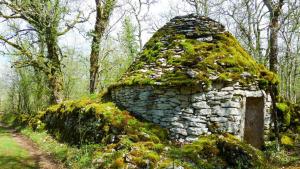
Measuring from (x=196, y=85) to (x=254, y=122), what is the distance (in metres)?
2.95

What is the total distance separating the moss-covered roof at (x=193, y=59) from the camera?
366 inches

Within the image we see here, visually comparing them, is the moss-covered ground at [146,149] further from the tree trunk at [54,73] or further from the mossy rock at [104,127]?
the tree trunk at [54,73]

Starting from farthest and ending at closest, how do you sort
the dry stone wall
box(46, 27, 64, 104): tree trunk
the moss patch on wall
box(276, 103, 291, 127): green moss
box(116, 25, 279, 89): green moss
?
1. box(46, 27, 64, 104): tree trunk
2. box(276, 103, 291, 127): green moss
3. box(116, 25, 279, 89): green moss
4. the dry stone wall
5. the moss patch on wall

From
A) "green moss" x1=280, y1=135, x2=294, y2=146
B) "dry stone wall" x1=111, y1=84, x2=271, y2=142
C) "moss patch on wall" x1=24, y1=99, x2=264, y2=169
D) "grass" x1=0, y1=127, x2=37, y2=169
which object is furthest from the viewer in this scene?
"green moss" x1=280, y1=135, x2=294, y2=146

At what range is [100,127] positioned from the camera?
1005 cm

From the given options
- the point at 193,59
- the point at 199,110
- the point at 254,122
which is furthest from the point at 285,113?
the point at 193,59

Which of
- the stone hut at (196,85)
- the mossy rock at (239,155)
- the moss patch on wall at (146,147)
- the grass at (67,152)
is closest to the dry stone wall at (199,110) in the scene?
the stone hut at (196,85)

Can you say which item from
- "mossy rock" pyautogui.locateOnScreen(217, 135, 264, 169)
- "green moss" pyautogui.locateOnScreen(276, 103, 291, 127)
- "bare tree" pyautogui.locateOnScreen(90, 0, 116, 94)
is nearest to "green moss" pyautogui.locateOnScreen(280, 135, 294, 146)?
"green moss" pyautogui.locateOnScreen(276, 103, 291, 127)

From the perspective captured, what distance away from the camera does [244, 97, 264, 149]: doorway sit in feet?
33.3

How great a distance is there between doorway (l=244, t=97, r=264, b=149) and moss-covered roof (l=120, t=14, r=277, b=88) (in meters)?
0.79

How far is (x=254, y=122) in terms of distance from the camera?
1038 cm

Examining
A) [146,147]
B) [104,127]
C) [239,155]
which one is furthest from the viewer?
[104,127]

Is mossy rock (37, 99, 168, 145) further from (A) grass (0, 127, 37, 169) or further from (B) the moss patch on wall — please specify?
(A) grass (0, 127, 37, 169)

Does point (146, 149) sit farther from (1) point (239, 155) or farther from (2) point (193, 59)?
(2) point (193, 59)
